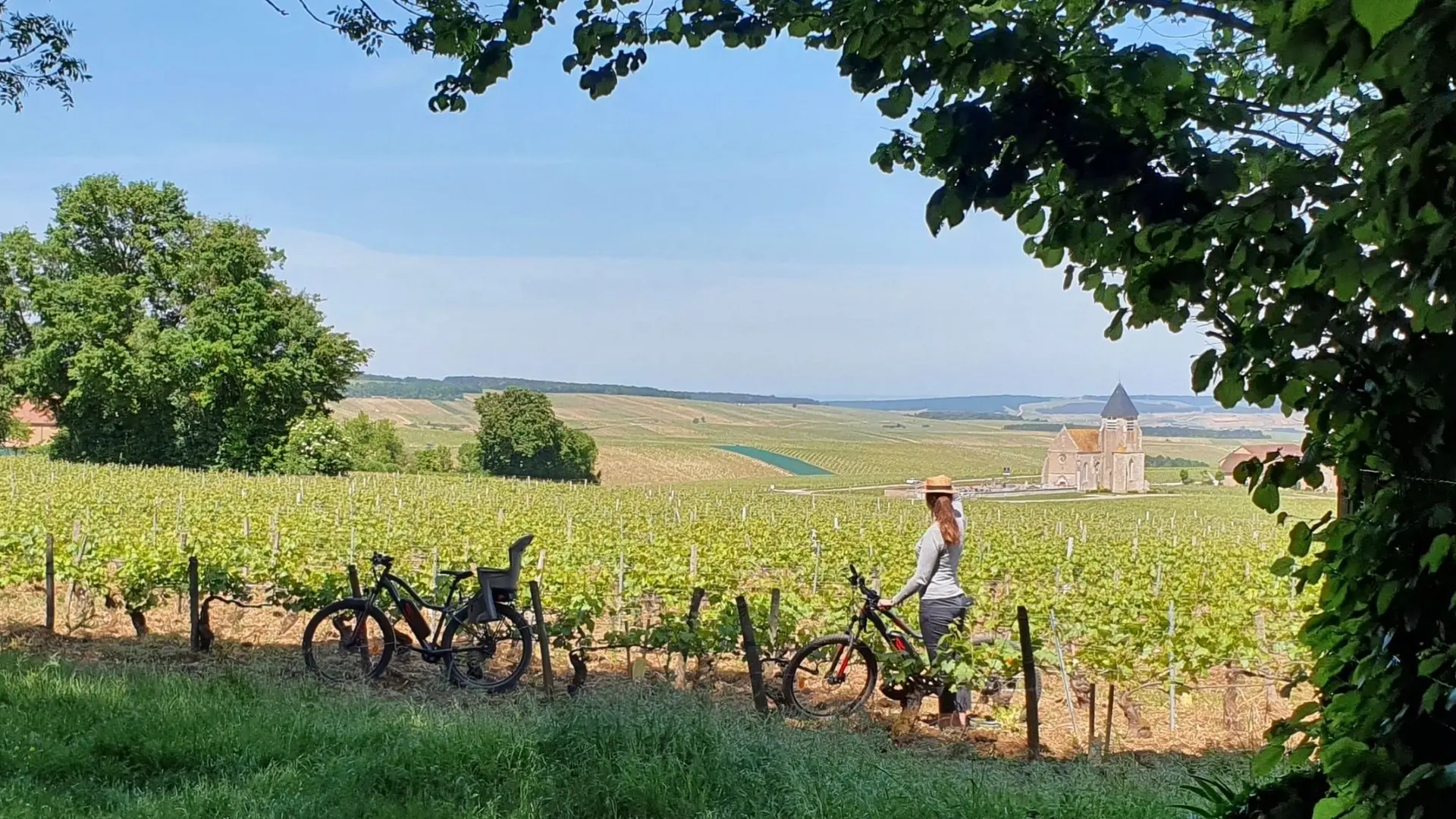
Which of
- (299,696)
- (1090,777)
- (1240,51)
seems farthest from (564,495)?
(1240,51)

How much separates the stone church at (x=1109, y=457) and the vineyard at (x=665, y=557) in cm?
1388

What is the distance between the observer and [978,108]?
2.17 meters

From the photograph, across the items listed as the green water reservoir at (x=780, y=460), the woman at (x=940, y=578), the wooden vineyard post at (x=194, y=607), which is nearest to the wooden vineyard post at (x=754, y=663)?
the woman at (x=940, y=578)

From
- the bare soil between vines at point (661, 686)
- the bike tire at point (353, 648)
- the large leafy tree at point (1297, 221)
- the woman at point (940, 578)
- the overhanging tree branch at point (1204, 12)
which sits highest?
the overhanging tree branch at point (1204, 12)

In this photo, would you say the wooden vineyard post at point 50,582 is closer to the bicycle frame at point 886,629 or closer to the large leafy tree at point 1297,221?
the bicycle frame at point 886,629

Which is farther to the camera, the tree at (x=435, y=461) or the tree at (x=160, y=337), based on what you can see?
the tree at (x=435, y=461)

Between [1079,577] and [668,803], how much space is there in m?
11.1

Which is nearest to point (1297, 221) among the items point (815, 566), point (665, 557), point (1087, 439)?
point (665, 557)

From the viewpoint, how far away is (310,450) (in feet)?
137

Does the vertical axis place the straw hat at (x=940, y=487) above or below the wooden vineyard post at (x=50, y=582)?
above

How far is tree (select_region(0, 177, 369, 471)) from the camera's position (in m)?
40.1

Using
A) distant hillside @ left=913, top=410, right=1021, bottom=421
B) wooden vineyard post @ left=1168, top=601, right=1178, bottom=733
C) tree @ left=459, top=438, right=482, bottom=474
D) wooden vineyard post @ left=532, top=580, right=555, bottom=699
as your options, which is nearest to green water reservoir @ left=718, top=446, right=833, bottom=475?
tree @ left=459, top=438, right=482, bottom=474

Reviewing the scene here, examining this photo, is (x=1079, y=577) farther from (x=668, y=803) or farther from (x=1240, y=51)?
(x=1240, y=51)

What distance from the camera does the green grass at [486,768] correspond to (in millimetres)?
3760
